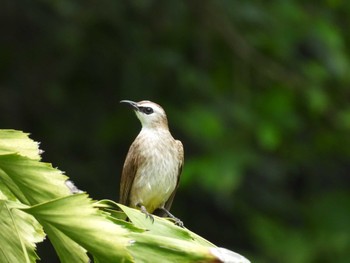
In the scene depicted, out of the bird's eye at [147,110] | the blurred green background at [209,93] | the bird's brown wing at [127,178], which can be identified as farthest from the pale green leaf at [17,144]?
the blurred green background at [209,93]

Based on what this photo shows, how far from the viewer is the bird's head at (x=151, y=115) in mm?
4684

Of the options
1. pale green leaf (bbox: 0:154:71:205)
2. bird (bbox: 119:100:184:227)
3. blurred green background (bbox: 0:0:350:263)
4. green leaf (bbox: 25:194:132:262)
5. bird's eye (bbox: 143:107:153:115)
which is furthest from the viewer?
blurred green background (bbox: 0:0:350:263)

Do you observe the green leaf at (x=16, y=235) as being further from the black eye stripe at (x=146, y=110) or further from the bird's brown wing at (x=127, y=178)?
the black eye stripe at (x=146, y=110)

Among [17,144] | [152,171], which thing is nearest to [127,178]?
[152,171]

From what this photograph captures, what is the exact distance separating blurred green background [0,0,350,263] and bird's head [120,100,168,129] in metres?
3.55

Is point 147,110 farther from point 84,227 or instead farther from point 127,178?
point 84,227

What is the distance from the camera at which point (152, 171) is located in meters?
4.38

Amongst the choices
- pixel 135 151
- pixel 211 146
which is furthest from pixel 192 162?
pixel 135 151

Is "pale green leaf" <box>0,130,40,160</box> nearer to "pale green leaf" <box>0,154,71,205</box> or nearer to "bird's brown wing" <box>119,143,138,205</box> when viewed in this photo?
"pale green leaf" <box>0,154,71,205</box>

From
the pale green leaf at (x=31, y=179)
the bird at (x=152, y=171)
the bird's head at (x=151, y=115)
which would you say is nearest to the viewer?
the pale green leaf at (x=31, y=179)

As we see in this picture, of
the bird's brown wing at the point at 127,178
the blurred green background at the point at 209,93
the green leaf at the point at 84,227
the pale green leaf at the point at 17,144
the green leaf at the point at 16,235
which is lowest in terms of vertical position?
the green leaf at the point at 16,235

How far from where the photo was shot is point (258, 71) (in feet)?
30.2

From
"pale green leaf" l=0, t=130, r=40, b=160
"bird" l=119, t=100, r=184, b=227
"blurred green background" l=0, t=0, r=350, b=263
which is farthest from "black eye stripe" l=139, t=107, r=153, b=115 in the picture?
"blurred green background" l=0, t=0, r=350, b=263

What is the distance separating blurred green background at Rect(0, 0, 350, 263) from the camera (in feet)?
29.2
